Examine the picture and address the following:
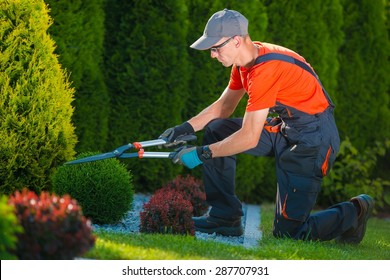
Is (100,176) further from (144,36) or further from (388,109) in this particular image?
(388,109)

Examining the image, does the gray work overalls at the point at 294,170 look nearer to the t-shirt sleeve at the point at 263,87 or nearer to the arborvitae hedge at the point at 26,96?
the t-shirt sleeve at the point at 263,87

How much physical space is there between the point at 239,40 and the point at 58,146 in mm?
1809

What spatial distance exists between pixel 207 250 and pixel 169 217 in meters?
0.83

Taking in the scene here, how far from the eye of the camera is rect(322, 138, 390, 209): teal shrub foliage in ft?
31.5

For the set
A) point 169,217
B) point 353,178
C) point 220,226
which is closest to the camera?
point 169,217

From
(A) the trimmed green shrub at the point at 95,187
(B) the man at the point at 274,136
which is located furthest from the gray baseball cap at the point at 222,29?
(A) the trimmed green shrub at the point at 95,187

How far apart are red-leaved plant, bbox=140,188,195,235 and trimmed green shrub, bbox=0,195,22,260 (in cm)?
202

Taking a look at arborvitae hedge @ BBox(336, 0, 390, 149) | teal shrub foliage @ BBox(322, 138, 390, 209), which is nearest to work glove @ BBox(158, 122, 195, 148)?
teal shrub foliage @ BBox(322, 138, 390, 209)

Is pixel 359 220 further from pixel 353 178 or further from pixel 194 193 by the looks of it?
pixel 353 178

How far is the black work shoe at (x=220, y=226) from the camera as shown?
642cm

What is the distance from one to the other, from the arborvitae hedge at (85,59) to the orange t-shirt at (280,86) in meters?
2.03

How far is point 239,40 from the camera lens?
5934 millimetres

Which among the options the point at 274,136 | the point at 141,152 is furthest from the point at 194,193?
the point at 141,152

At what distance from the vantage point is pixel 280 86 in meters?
5.99
